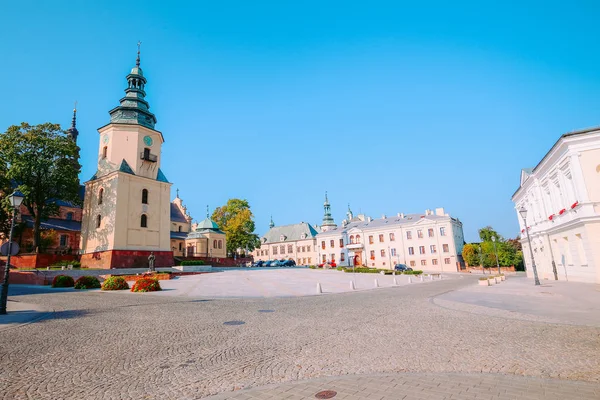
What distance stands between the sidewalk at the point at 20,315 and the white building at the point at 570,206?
2621 centimetres

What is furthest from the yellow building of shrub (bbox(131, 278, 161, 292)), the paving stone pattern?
the paving stone pattern

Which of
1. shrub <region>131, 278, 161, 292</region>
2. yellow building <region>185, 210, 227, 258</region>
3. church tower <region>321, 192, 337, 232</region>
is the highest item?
church tower <region>321, 192, 337, 232</region>

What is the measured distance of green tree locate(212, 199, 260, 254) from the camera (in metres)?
64.1

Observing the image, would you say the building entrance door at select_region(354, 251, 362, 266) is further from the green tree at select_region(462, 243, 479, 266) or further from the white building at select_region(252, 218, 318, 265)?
the green tree at select_region(462, 243, 479, 266)

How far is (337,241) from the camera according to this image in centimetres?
7331

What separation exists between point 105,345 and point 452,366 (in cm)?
734

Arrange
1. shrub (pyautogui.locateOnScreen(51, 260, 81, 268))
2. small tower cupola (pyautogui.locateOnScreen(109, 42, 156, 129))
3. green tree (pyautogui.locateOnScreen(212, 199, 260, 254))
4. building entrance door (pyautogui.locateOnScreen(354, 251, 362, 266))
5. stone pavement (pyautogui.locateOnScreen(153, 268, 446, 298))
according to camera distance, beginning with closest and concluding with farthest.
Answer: stone pavement (pyautogui.locateOnScreen(153, 268, 446, 298))
shrub (pyautogui.locateOnScreen(51, 260, 81, 268))
small tower cupola (pyautogui.locateOnScreen(109, 42, 156, 129))
green tree (pyautogui.locateOnScreen(212, 199, 260, 254))
building entrance door (pyautogui.locateOnScreen(354, 251, 362, 266))

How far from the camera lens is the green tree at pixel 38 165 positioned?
35438 millimetres

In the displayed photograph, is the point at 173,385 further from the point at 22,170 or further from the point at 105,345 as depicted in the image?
the point at 22,170

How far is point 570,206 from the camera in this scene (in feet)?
74.9

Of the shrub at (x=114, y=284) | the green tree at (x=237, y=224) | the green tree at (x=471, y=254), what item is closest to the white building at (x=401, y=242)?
the green tree at (x=471, y=254)

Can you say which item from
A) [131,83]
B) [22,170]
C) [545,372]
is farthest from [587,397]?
[131,83]

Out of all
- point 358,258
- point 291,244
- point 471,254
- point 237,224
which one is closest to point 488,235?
point 471,254

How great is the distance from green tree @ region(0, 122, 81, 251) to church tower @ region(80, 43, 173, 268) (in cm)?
386
